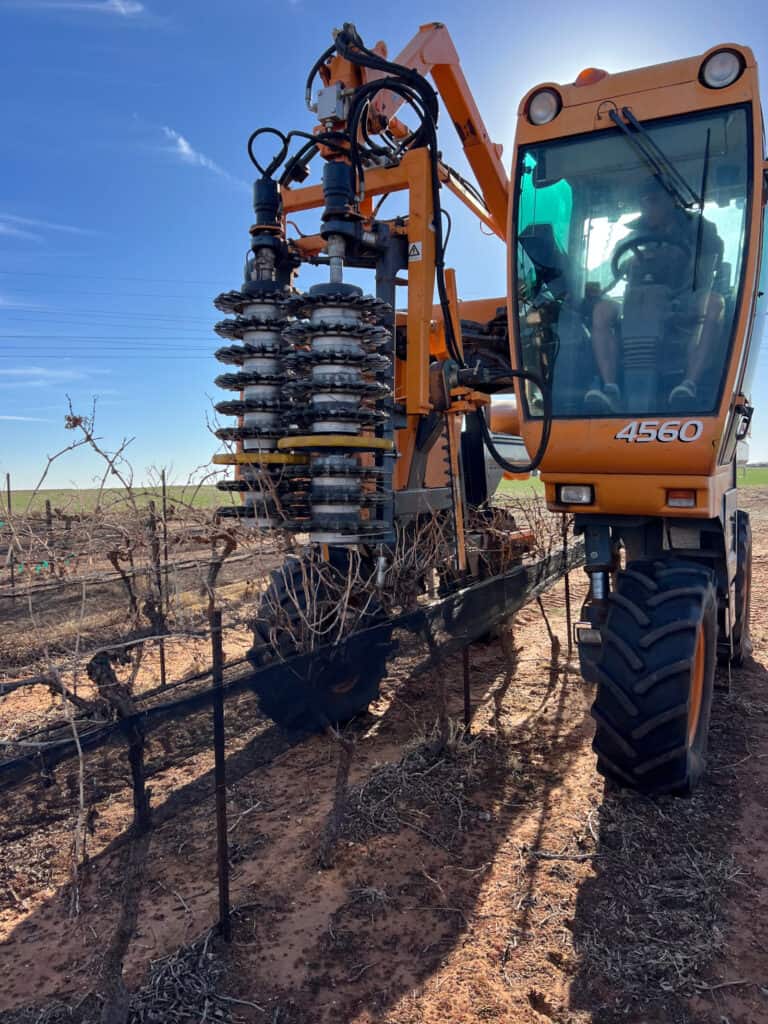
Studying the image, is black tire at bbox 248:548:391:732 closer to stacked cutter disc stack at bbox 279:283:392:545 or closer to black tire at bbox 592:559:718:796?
stacked cutter disc stack at bbox 279:283:392:545

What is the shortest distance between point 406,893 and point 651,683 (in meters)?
1.43

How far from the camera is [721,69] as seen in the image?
3.93 metres

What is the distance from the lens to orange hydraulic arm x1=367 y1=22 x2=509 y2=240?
18.6 feet

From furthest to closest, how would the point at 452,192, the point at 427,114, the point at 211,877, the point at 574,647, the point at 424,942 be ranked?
the point at 574,647 → the point at 452,192 → the point at 427,114 → the point at 211,877 → the point at 424,942

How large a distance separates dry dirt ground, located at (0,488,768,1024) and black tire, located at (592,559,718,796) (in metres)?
0.39

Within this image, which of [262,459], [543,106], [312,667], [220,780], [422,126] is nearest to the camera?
[220,780]

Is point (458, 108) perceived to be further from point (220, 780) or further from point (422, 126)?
point (220, 780)

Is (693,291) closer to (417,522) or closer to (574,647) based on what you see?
(417,522)

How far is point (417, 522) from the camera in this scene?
544 cm

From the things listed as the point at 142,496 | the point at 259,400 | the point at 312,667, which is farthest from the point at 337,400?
→ the point at 312,667

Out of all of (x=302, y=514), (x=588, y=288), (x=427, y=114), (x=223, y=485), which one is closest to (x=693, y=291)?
(x=588, y=288)

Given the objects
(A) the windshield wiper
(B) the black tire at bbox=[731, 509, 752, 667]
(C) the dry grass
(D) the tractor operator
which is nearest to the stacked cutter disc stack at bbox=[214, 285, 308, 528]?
(C) the dry grass

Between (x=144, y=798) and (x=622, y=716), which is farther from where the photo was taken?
(x=622, y=716)

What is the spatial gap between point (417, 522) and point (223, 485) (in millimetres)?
1625
